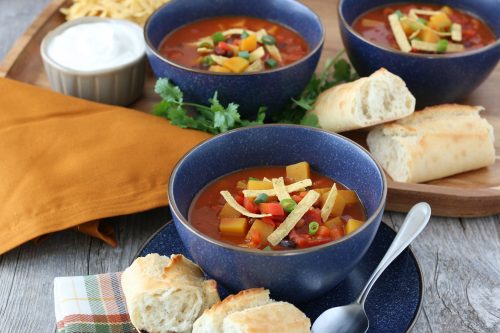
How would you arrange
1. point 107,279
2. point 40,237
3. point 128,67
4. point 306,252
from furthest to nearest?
point 128,67
point 40,237
point 107,279
point 306,252

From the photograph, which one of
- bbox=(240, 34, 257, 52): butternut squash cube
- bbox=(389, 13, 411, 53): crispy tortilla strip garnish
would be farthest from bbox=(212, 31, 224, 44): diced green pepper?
bbox=(389, 13, 411, 53): crispy tortilla strip garnish

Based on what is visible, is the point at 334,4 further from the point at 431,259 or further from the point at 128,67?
the point at 431,259

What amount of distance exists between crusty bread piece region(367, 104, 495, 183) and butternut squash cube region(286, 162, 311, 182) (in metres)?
0.57

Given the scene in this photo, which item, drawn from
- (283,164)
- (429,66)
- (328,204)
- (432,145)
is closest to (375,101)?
(432,145)

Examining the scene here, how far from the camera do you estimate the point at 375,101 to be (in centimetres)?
339

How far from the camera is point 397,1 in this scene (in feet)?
14.2

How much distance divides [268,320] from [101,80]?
6.17ft

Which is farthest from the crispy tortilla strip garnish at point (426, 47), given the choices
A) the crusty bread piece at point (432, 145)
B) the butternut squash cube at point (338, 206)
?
the butternut squash cube at point (338, 206)

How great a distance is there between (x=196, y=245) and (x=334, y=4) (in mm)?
2643

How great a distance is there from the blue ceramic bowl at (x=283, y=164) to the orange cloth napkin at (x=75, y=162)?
1.38 feet

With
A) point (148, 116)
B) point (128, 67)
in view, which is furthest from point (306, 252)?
point (128, 67)

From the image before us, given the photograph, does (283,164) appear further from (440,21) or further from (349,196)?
(440,21)

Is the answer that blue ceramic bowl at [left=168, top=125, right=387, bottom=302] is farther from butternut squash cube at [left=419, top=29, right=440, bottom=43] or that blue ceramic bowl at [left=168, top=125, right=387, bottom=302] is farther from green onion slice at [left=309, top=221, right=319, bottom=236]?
butternut squash cube at [left=419, top=29, right=440, bottom=43]

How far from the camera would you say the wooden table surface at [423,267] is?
2.96 meters
